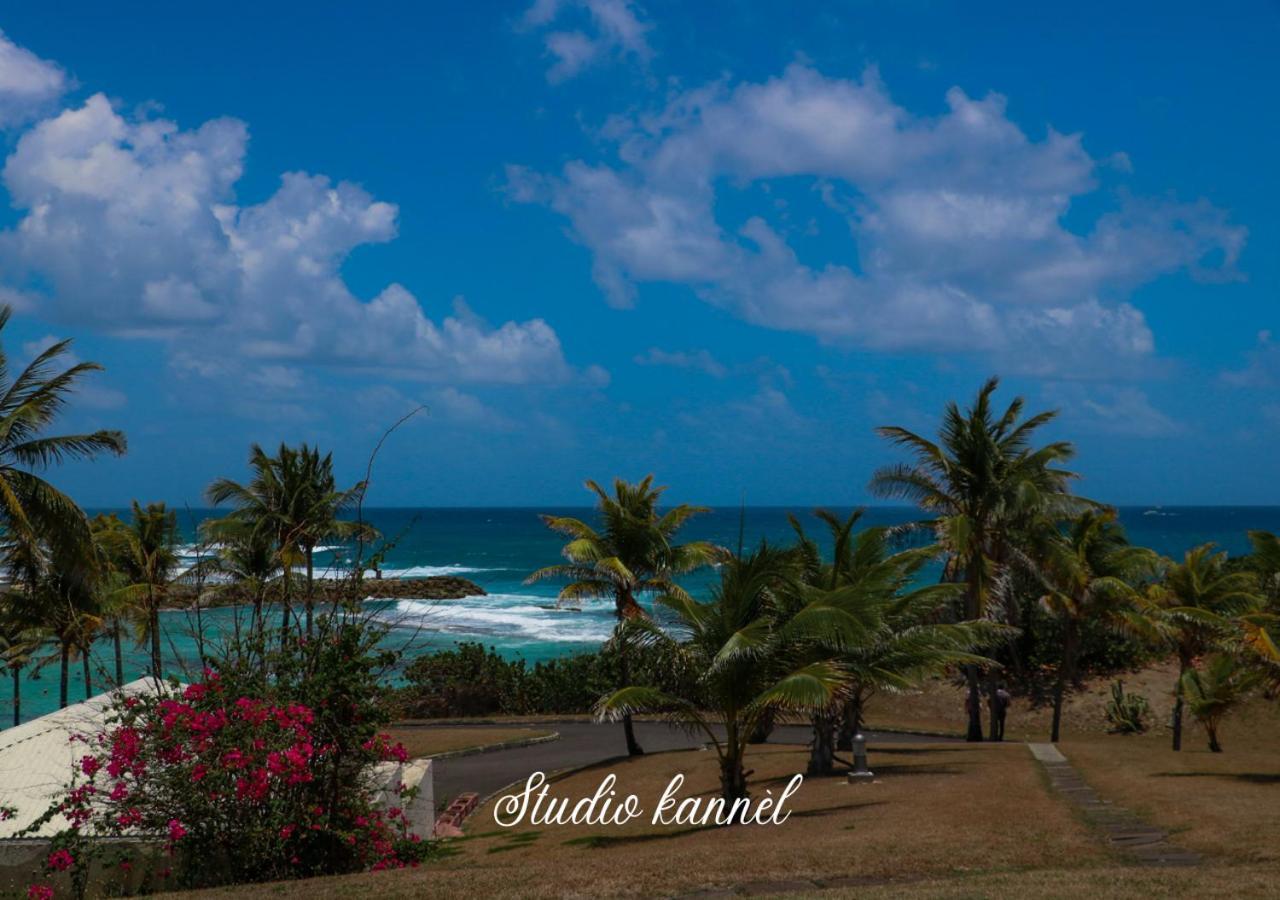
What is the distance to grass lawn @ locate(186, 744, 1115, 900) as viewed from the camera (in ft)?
33.5

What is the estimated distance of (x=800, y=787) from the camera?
681 inches

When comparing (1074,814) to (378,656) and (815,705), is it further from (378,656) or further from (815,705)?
(378,656)

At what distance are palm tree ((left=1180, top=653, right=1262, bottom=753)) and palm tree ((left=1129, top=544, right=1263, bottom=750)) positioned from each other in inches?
17.0

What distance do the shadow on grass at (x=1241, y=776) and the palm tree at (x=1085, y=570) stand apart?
30.3 feet

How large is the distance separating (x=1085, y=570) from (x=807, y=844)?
1850 centimetres

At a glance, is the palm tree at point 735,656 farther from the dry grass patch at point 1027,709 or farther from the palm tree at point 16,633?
the palm tree at point 16,633

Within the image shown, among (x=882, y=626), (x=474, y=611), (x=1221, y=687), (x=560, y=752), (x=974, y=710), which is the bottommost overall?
(x=474, y=611)

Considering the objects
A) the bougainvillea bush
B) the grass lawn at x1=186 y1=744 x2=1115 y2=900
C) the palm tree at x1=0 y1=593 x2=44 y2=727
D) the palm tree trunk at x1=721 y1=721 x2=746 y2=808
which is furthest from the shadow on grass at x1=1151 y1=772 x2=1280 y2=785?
the palm tree at x1=0 y1=593 x2=44 y2=727

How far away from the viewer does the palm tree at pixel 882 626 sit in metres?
18.2

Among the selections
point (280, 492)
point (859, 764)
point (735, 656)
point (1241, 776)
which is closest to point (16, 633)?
point (280, 492)

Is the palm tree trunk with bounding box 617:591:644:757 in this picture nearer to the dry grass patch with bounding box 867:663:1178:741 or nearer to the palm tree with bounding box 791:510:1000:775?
the palm tree with bounding box 791:510:1000:775

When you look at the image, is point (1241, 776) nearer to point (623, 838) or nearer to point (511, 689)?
point (623, 838)

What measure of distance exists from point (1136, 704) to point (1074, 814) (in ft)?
64.6

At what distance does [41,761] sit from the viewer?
49.0 feet
